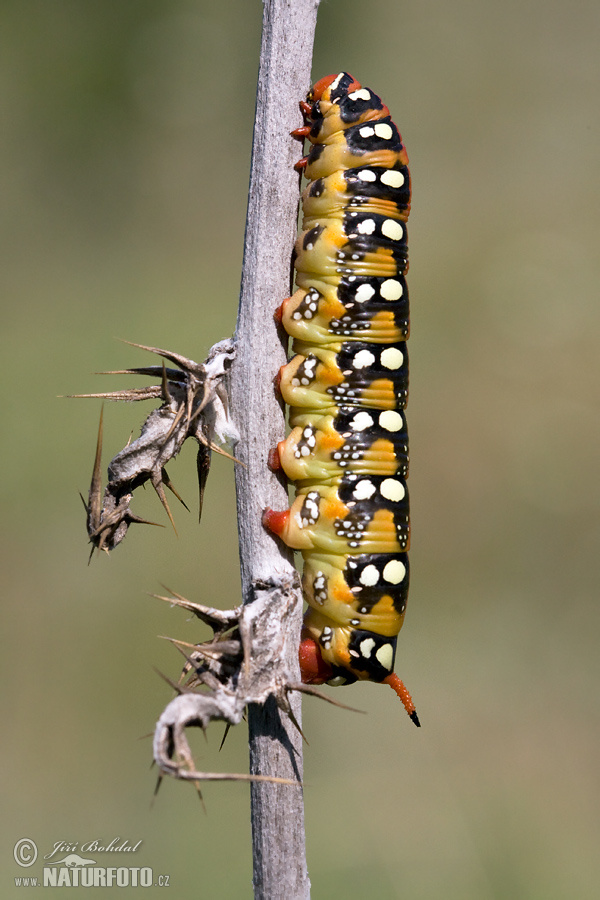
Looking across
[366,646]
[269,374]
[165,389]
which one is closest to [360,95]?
[269,374]

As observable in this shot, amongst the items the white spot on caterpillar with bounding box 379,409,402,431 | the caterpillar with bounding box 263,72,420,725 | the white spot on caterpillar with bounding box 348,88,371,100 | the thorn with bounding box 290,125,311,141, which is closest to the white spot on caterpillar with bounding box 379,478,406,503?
the caterpillar with bounding box 263,72,420,725

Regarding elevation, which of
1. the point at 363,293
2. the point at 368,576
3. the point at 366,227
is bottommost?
the point at 368,576

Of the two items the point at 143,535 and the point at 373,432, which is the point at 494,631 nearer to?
the point at 143,535

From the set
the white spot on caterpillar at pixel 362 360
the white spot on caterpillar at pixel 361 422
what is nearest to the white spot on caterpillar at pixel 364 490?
the white spot on caterpillar at pixel 361 422

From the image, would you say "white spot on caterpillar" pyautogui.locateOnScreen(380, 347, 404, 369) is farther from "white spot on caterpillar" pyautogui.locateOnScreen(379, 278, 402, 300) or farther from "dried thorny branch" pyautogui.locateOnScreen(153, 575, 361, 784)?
"dried thorny branch" pyautogui.locateOnScreen(153, 575, 361, 784)

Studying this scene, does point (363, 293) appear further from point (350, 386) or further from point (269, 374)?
point (269, 374)

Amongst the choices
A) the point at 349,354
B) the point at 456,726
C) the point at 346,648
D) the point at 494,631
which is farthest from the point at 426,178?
the point at 346,648
